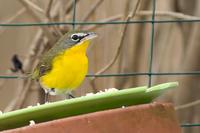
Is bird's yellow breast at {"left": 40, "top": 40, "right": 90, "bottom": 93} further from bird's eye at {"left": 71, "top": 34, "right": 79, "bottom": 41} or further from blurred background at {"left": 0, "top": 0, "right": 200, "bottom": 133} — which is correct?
blurred background at {"left": 0, "top": 0, "right": 200, "bottom": 133}

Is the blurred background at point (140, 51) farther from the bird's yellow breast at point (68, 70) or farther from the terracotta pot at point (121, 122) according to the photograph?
the terracotta pot at point (121, 122)

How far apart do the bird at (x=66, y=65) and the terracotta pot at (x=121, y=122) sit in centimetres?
148

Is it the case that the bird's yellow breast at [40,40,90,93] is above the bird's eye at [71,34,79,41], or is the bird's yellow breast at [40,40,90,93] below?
below

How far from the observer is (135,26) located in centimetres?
486

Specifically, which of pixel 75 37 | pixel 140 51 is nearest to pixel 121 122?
pixel 75 37

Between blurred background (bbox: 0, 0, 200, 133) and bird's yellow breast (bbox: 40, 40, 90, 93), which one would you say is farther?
blurred background (bbox: 0, 0, 200, 133)

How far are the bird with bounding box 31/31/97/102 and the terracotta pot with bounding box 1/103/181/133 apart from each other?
4.84 feet

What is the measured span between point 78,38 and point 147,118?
1583 millimetres

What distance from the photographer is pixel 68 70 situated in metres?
3.64

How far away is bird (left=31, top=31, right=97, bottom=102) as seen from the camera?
3609 millimetres

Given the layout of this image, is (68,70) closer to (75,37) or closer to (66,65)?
(66,65)

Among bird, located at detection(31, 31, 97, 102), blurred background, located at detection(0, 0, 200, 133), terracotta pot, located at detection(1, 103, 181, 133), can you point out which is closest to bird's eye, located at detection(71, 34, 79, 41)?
bird, located at detection(31, 31, 97, 102)

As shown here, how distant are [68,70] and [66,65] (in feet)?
0.14

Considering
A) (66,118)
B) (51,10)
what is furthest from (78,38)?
(66,118)
